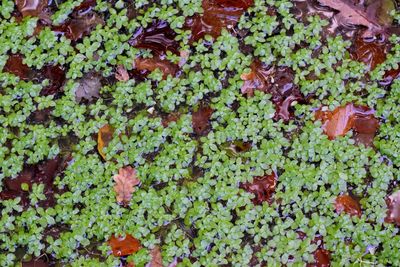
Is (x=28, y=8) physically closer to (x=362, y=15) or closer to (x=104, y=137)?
(x=104, y=137)

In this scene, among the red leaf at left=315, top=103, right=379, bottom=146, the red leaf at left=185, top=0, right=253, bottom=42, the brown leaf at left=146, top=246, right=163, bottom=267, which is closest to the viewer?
the brown leaf at left=146, top=246, right=163, bottom=267

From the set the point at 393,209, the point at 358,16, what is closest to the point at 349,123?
the point at 393,209

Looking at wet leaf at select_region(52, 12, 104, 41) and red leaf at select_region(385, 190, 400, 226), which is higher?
wet leaf at select_region(52, 12, 104, 41)

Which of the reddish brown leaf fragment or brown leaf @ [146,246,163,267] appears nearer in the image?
brown leaf @ [146,246,163,267]

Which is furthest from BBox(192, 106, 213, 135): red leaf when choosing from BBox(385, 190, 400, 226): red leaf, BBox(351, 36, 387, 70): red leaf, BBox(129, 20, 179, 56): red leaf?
BBox(385, 190, 400, 226): red leaf

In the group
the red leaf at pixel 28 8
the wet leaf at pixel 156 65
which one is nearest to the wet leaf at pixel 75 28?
the red leaf at pixel 28 8

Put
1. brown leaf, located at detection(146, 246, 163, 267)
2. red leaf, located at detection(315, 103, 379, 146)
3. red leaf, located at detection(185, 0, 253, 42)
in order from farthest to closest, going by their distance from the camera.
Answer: red leaf, located at detection(185, 0, 253, 42) < red leaf, located at detection(315, 103, 379, 146) < brown leaf, located at detection(146, 246, 163, 267)

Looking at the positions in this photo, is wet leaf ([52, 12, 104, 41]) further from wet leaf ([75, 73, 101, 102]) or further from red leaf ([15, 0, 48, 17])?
wet leaf ([75, 73, 101, 102])

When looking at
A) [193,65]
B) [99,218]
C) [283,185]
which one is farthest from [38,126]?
[283,185]
